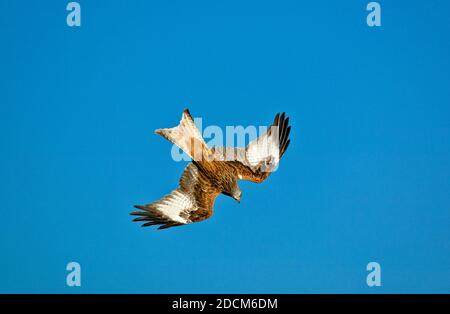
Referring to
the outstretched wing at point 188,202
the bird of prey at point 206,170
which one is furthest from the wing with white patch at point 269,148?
the outstretched wing at point 188,202

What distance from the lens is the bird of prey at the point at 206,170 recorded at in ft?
37.1

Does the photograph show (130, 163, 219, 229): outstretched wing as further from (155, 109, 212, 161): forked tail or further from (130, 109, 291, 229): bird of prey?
(155, 109, 212, 161): forked tail

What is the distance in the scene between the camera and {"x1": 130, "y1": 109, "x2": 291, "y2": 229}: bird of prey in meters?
11.3

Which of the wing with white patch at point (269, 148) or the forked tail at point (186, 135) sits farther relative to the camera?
the wing with white patch at point (269, 148)

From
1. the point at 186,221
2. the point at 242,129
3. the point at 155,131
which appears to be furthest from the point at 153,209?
the point at 242,129

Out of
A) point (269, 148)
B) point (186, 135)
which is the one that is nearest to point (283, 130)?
point (269, 148)

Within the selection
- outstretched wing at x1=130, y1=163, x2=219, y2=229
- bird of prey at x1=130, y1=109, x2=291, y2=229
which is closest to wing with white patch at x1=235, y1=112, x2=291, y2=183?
bird of prey at x1=130, y1=109, x2=291, y2=229

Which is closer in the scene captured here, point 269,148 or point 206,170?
point 206,170

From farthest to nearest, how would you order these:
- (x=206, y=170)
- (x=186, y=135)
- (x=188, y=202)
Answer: (x=188, y=202) → (x=206, y=170) → (x=186, y=135)

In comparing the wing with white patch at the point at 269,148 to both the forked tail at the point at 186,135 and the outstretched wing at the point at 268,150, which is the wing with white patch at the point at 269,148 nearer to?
the outstretched wing at the point at 268,150

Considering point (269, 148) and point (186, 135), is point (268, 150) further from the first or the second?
point (186, 135)

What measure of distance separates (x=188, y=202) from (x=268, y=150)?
171cm

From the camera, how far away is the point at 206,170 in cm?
1171

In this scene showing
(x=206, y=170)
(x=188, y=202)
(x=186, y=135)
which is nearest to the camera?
(x=186, y=135)
